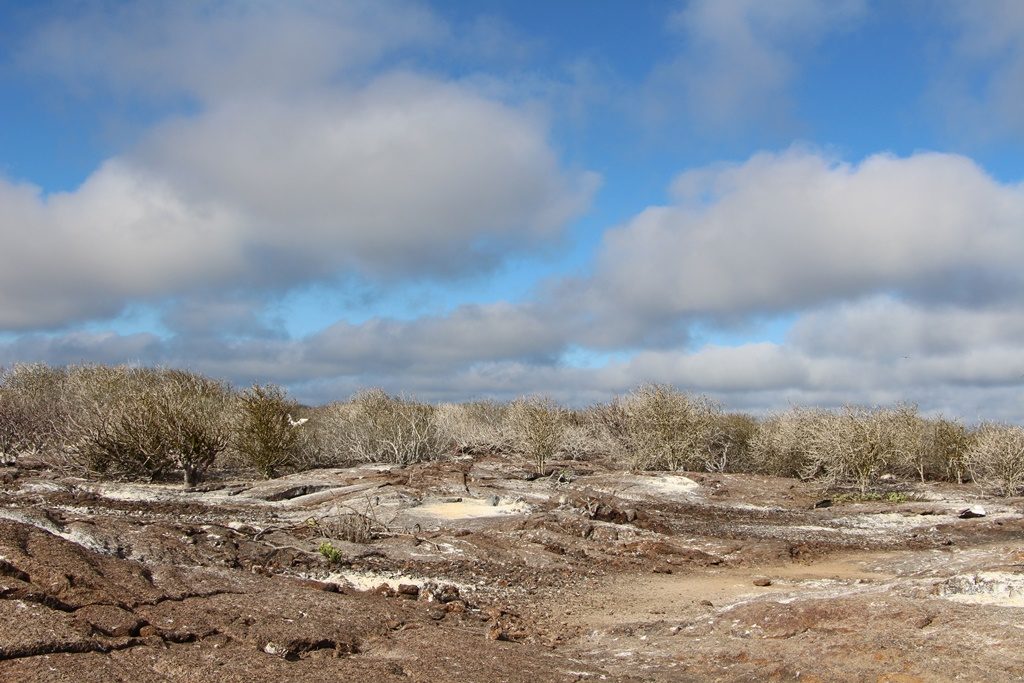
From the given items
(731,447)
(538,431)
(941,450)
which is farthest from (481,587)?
(941,450)

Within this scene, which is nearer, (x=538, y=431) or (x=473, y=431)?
(x=538, y=431)

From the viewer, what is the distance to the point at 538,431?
76.0 feet

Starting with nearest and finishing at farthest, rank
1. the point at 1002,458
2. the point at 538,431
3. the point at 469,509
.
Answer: the point at 469,509 → the point at 1002,458 → the point at 538,431

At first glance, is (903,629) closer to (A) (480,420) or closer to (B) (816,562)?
(B) (816,562)

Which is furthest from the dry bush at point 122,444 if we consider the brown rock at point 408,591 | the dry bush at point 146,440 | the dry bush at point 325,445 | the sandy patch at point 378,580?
the brown rock at point 408,591

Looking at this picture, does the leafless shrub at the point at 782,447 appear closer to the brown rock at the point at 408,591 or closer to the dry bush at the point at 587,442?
the dry bush at the point at 587,442

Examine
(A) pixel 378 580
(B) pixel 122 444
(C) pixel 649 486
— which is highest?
(B) pixel 122 444

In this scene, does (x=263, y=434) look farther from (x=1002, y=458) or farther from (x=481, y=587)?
(x=1002, y=458)

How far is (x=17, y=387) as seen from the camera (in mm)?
27500

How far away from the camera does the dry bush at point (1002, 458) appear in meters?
20.3

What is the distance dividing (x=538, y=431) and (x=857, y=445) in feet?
27.4

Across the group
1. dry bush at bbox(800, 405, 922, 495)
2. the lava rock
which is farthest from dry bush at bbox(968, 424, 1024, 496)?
the lava rock

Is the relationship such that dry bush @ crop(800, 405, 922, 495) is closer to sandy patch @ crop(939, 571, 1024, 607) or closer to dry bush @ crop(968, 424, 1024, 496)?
dry bush @ crop(968, 424, 1024, 496)

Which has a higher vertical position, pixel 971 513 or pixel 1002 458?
pixel 1002 458
